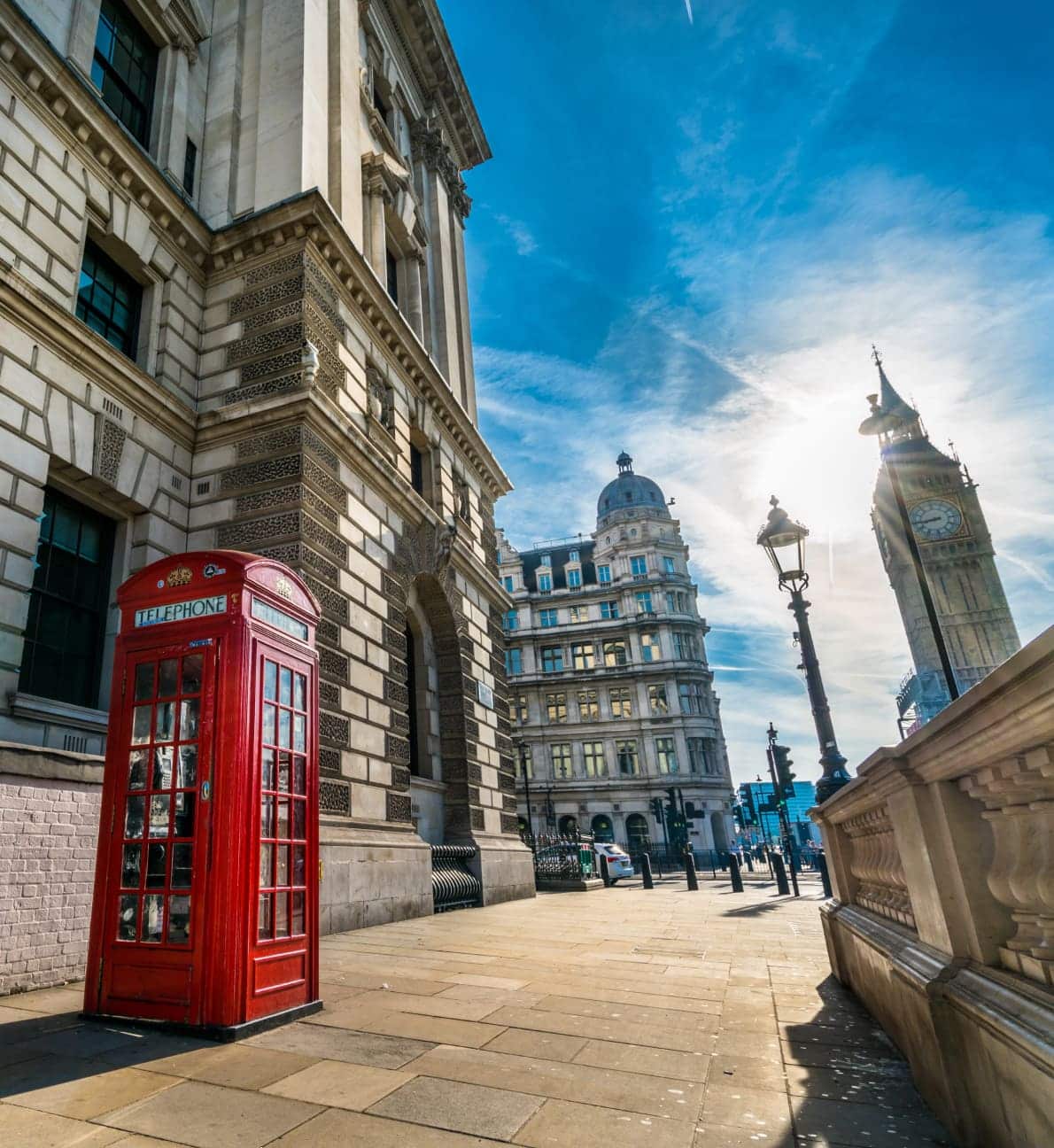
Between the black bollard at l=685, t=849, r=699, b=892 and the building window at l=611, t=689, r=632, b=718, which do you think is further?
the building window at l=611, t=689, r=632, b=718

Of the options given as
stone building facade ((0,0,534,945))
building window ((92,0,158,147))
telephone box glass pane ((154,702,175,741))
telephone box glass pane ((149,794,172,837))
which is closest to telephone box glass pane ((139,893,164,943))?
telephone box glass pane ((149,794,172,837))

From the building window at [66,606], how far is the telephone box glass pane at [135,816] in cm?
426

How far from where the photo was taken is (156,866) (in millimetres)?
4383

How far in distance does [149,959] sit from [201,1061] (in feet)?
Answer: 3.01

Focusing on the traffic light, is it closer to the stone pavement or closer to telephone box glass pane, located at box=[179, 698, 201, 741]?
the stone pavement

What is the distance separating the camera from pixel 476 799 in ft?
48.4

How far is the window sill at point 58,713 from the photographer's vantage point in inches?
279

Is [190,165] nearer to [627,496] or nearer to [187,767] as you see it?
[187,767]

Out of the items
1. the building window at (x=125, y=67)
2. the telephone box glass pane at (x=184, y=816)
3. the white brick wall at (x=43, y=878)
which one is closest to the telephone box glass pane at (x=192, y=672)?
the telephone box glass pane at (x=184, y=816)

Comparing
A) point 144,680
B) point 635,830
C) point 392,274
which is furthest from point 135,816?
point 635,830

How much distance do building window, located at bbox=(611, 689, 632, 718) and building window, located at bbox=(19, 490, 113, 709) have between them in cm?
4639

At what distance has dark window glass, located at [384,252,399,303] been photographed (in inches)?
700

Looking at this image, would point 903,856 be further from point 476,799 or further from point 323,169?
point 323,169

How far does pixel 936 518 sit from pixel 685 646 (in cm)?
5428
